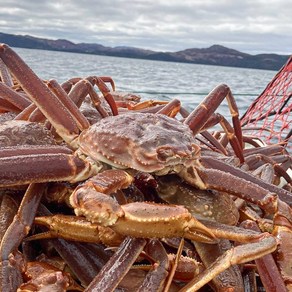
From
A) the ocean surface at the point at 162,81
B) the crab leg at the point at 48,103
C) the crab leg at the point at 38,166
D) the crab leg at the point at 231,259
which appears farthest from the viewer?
the ocean surface at the point at 162,81

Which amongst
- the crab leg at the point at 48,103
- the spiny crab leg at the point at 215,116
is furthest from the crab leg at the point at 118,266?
the spiny crab leg at the point at 215,116

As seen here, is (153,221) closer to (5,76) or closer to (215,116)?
(215,116)

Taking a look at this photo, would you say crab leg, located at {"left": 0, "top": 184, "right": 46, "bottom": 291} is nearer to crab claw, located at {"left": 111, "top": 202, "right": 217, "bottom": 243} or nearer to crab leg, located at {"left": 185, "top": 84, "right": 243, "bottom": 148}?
crab claw, located at {"left": 111, "top": 202, "right": 217, "bottom": 243}

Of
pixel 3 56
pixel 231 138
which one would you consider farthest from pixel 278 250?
pixel 3 56

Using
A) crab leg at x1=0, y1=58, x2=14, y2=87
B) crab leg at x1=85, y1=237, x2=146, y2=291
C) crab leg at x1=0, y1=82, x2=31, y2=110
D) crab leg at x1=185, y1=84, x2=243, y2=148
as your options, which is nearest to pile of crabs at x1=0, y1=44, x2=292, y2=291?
crab leg at x1=85, y1=237, x2=146, y2=291

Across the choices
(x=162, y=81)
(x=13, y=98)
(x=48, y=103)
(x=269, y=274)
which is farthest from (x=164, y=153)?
(x=162, y=81)

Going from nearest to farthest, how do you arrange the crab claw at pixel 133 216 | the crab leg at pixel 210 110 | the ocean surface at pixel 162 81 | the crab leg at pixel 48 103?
the crab claw at pixel 133 216 → the crab leg at pixel 48 103 → the crab leg at pixel 210 110 → the ocean surface at pixel 162 81

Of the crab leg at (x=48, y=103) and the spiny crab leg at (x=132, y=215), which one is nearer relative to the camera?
the spiny crab leg at (x=132, y=215)

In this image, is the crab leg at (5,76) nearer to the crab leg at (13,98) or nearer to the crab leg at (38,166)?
the crab leg at (13,98)
